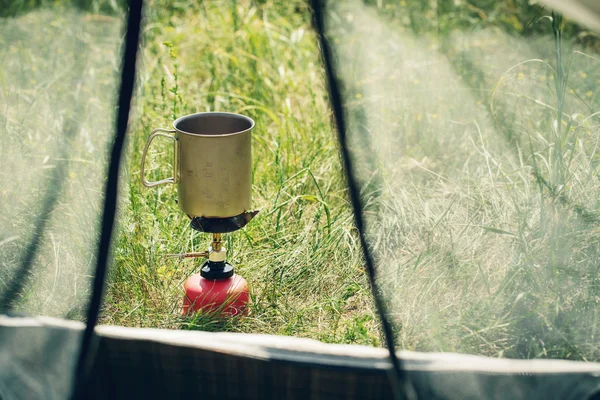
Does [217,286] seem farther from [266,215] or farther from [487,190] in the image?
[487,190]

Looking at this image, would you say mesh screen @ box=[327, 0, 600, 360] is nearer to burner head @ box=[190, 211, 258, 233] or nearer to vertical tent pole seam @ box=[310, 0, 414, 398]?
vertical tent pole seam @ box=[310, 0, 414, 398]

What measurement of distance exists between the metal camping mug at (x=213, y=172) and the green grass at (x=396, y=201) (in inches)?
9.9

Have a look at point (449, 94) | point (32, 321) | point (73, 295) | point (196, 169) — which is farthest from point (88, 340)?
point (449, 94)

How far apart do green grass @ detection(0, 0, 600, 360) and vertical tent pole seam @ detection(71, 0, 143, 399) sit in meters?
0.20

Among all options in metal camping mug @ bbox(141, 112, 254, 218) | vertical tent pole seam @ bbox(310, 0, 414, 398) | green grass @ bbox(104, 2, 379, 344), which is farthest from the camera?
green grass @ bbox(104, 2, 379, 344)

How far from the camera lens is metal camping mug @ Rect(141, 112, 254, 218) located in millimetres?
1438

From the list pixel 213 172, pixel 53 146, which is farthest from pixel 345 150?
pixel 53 146

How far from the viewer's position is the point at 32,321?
1387 mm

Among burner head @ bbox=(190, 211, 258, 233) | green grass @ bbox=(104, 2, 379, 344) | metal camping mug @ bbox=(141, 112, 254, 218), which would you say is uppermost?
metal camping mug @ bbox=(141, 112, 254, 218)

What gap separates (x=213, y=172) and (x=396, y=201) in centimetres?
55

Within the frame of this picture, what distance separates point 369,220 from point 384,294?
0.28 m

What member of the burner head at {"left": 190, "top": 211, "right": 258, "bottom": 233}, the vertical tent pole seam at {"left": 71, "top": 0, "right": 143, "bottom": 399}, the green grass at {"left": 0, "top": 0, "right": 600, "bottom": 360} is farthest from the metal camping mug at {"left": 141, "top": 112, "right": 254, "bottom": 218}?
the green grass at {"left": 0, "top": 0, "right": 600, "bottom": 360}

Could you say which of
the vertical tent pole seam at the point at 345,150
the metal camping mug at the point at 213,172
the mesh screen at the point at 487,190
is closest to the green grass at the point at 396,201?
the mesh screen at the point at 487,190

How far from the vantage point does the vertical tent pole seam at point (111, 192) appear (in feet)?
4.20
